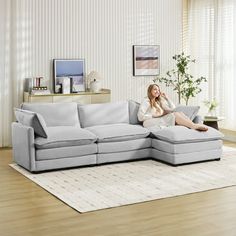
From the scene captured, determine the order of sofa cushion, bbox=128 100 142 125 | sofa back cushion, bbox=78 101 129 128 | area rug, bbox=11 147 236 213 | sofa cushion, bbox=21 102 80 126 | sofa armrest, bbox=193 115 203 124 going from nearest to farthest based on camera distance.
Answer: area rug, bbox=11 147 236 213, sofa cushion, bbox=21 102 80 126, sofa back cushion, bbox=78 101 129 128, sofa armrest, bbox=193 115 203 124, sofa cushion, bbox=128 100 142 125

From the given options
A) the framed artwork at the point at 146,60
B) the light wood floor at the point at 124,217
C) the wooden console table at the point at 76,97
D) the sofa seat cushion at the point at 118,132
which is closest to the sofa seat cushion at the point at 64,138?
the sofa seat cushion at the point at 118,132

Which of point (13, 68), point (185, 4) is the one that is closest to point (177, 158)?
point (13, 68)

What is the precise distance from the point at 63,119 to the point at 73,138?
60 cm

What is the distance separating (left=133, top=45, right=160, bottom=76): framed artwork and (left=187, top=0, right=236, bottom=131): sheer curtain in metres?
0.72

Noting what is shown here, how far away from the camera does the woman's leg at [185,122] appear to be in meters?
6.39

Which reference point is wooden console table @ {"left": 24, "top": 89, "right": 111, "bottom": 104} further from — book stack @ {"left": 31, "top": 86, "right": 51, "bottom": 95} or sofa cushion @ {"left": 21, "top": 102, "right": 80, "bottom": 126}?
sofa cushion @ {"left": 21, "top": 102, "right": 80, "bottom": 126}

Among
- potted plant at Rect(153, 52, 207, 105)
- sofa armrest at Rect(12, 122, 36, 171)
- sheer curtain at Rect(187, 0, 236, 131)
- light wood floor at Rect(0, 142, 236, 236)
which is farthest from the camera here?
potted plant at Rect(153, 52, 207, 105)

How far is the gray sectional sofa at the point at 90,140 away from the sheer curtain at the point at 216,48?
79.7 inches

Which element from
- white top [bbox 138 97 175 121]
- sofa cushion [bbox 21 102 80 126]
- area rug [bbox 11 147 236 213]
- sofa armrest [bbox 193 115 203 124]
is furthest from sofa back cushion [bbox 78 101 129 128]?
sofa armrest [bbox 193 115 203 124]

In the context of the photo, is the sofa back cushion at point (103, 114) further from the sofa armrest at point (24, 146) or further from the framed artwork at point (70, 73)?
the framed artwork at point (70, 73)

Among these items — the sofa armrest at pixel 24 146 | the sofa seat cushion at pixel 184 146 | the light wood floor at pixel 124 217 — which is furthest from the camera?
the sofa seat cushion at pixel 184 146

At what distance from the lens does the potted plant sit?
339 inches

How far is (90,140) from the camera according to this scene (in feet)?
19.9

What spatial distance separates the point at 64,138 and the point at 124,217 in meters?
1.94
